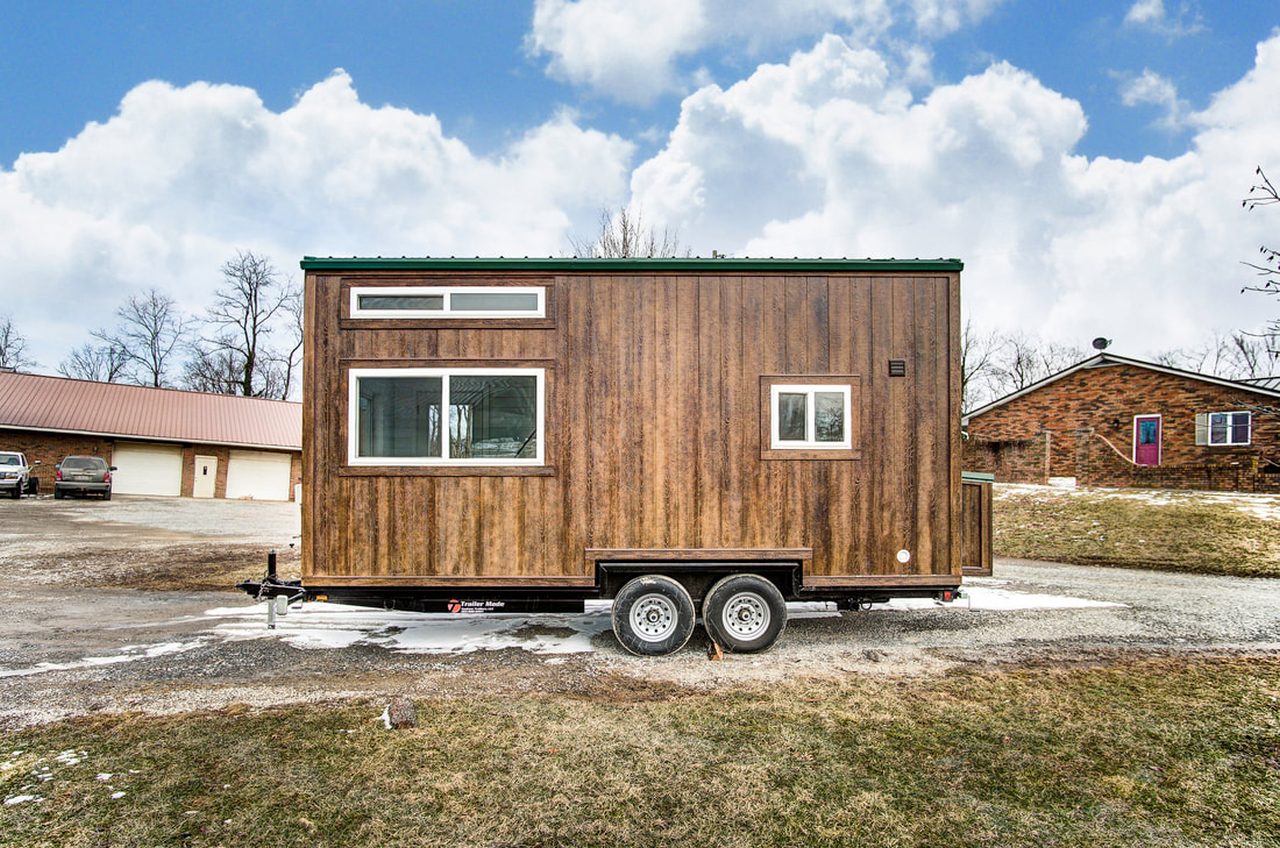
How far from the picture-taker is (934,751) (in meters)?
3.80

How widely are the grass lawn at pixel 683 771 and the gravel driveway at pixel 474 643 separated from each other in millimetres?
494

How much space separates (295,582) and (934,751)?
17.9 ft

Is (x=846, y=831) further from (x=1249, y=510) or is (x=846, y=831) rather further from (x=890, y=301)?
(x=1249, y=510)

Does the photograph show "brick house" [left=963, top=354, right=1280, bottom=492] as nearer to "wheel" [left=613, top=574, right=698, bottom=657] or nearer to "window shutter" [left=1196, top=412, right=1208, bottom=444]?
"window shutter" [left=1196, top=412, right=1208, bottom=444]

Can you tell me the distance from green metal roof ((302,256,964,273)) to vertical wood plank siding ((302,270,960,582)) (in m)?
0.08

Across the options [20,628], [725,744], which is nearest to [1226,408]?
[725,744]

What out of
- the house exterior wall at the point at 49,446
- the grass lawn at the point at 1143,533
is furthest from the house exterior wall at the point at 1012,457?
the house exterior wall at the point at 49,446

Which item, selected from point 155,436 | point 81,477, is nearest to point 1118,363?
point 81,477

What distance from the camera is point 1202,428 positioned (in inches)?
762

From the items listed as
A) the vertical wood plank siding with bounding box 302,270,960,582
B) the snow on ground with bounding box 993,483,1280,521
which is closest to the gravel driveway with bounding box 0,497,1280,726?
the vertical wood plank siding with bounding box 302,270,960,582

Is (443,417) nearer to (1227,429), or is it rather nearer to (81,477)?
(1227,429)

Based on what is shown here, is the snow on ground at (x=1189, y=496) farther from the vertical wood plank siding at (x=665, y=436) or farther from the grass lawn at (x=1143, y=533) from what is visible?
the vertical wood plank siding at (x=665, y=436)

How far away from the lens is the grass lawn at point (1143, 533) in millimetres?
11328

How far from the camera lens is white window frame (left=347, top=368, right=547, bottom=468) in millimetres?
5633
